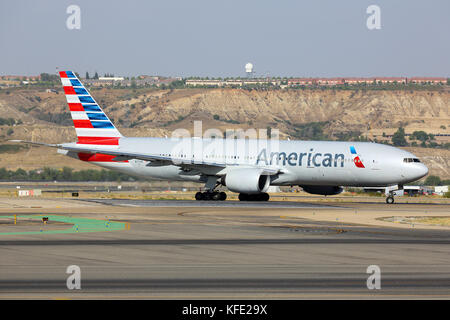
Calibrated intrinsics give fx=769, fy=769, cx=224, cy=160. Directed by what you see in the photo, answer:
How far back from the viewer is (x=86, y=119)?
201 feet

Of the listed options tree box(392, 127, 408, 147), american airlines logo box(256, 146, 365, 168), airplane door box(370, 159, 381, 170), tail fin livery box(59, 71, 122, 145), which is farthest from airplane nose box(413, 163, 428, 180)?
tree box(392, 127, 408, 147)

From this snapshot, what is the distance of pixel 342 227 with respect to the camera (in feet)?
116

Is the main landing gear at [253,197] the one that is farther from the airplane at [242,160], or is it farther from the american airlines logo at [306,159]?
the american airlines logo at [306,159]

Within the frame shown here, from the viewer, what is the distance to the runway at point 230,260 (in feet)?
59.7

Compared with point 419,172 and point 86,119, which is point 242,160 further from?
point 86,119

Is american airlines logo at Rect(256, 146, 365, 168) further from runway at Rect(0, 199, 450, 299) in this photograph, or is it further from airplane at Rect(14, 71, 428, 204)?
runway at Rect(0, 199, 450, 299)

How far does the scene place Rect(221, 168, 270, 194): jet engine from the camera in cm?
5288

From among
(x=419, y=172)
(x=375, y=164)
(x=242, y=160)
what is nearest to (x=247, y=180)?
(x=242, y=160)

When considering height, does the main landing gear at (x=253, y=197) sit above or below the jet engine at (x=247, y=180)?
below

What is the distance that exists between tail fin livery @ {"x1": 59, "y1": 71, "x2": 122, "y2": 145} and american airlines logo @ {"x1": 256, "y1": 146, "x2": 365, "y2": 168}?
12.5m

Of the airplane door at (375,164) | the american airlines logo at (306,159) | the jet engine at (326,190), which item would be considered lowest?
the jet engine at (326,190)

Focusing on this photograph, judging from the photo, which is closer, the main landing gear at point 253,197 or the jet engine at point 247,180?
the jet engine at point 247,180

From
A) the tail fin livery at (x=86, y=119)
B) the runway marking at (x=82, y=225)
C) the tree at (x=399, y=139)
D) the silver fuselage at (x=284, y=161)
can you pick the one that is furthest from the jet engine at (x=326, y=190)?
→ the tree at (x=399, y=139)
